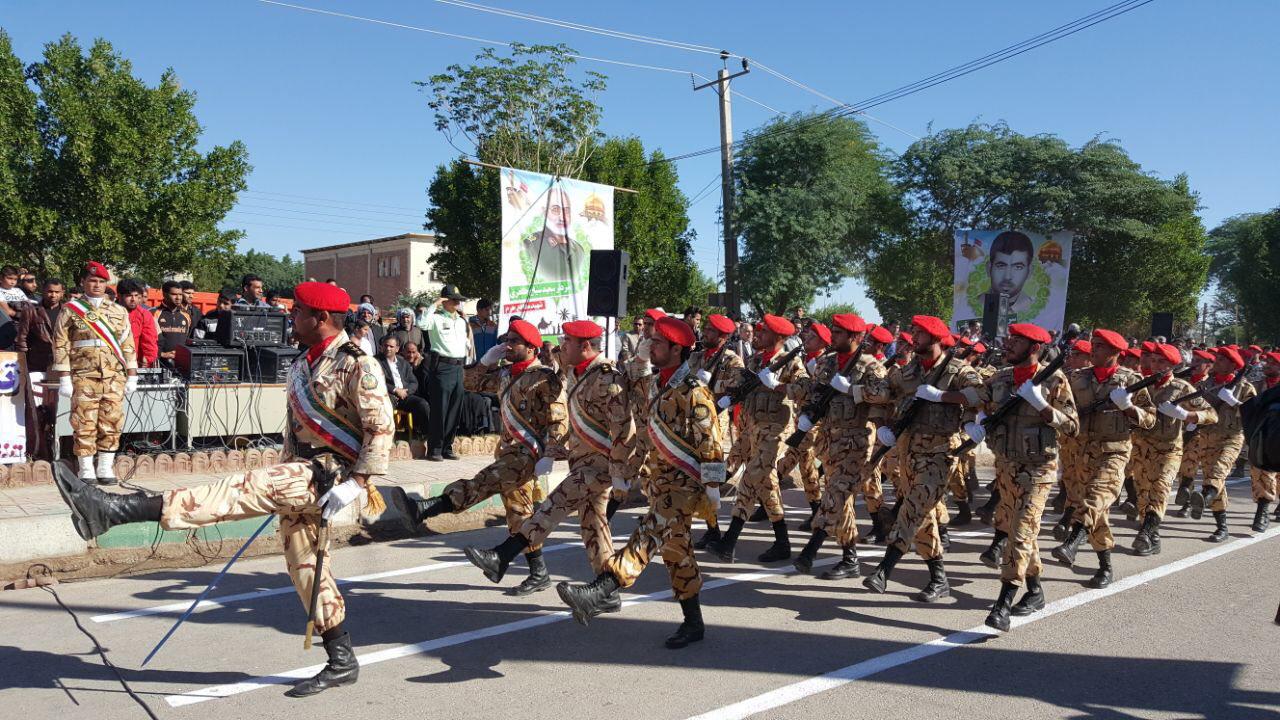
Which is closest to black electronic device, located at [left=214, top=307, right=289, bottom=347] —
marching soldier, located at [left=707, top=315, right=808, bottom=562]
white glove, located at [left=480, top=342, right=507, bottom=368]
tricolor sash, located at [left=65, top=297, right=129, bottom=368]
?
tricolor sash, located at [left=65, top=297, right=129, bottom=368]

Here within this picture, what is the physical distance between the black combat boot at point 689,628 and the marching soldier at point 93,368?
6.03 metres

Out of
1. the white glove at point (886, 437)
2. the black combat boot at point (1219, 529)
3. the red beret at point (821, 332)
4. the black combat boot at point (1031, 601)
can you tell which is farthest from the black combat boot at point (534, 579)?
the black combat boot at point (1219, 529)

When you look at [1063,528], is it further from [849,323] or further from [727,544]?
[727,544]

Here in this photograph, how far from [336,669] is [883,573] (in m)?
3.84

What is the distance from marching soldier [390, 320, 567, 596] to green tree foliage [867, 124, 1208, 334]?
2522cm

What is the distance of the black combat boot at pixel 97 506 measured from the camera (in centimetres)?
381

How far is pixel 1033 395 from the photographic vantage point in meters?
6.09

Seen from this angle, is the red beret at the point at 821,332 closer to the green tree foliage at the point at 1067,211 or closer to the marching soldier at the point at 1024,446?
the marching soldier at the point at 1024,446

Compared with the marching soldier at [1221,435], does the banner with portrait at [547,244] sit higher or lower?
higher

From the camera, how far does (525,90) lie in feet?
115

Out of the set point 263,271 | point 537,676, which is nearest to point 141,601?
point 537,676

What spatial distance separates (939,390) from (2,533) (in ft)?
23.2

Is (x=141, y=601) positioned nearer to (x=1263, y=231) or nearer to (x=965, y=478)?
(x=965, y=478)

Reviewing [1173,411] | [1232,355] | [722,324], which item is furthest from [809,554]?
[1232,355]
